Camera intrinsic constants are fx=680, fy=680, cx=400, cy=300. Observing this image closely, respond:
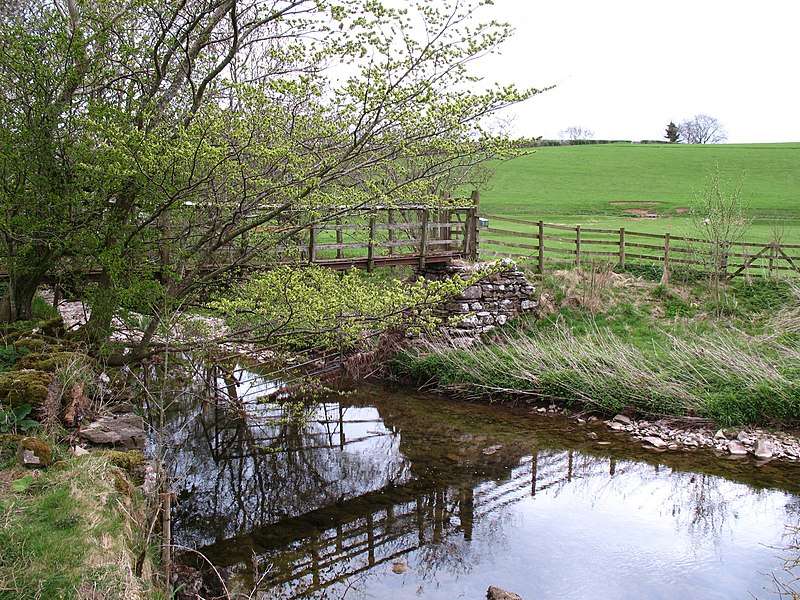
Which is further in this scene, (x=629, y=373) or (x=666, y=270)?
(x=666, y=270)

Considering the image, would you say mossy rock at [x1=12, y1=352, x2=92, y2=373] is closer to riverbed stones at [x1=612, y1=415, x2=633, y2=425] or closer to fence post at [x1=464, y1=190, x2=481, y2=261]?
riverbed stones at [x1=612, y1=415, x2=633, y2=425]

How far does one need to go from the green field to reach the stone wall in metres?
10.5

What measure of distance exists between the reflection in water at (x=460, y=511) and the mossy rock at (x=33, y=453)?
2274 millimetres

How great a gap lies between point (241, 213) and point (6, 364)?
3.29 m

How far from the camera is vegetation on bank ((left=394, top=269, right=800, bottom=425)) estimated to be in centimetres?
1284

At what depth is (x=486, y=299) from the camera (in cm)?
1805

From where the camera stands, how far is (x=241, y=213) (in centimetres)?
854

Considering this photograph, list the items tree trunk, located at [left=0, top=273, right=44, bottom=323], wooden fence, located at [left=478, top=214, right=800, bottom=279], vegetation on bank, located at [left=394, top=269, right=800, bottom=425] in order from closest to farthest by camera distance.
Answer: tree trunk, located at [left=0, top=273, right=44, bottom=323], vegetation on bank, located at [left=394, top=269, right=800, bottom=425], wooden fence, located at [left=478, top=214, right=800, bottom=279]

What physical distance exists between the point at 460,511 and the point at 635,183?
40.8m

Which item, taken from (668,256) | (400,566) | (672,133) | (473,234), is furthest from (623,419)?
(672,133)

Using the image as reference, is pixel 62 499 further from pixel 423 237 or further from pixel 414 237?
pixel 414 237

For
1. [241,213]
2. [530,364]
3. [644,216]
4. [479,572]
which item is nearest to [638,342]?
[530,364]

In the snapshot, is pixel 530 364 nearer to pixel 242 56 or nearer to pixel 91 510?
pixel 242 56

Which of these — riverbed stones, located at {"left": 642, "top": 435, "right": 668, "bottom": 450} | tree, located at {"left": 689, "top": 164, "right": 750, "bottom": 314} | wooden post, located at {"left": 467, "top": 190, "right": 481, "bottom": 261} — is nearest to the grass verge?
riverbed stones, located at {"left": 642, "top": 435, "right": 668, "bottom": 450}
